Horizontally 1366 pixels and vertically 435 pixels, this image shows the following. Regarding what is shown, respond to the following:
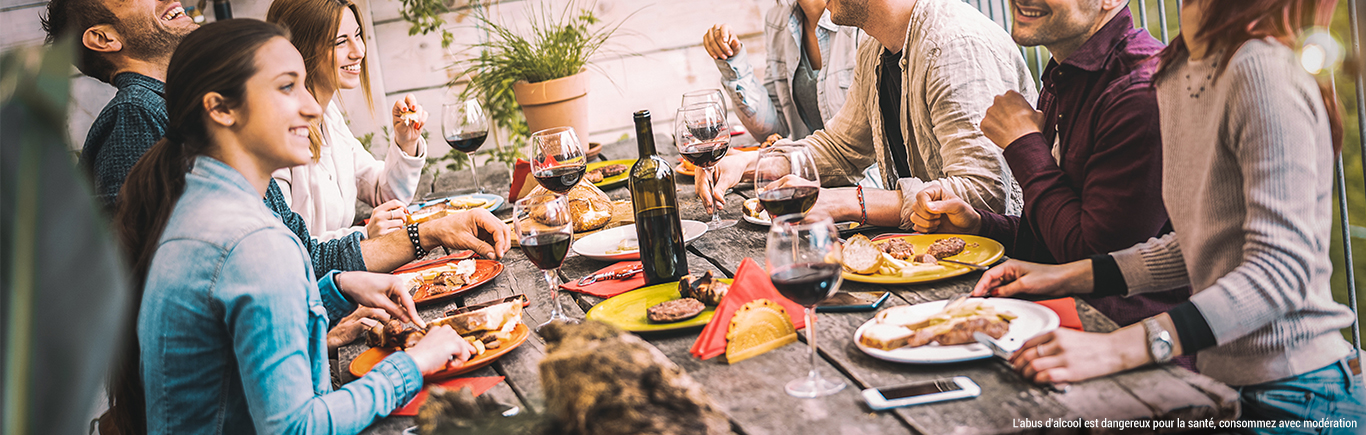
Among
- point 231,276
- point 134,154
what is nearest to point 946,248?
point 231,276

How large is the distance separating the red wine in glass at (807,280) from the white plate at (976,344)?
12cm

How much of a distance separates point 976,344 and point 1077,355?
0.12 metres

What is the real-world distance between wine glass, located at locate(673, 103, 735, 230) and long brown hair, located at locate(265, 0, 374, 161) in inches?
44.5

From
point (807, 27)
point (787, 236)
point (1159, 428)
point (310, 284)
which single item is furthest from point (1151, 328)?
point (807, 27)

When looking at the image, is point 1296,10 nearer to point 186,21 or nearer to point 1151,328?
point 1151,328

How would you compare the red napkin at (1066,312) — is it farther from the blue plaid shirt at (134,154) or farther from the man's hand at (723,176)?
the blue plaid shirt at (134,154)

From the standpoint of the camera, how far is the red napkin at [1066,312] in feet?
3.42

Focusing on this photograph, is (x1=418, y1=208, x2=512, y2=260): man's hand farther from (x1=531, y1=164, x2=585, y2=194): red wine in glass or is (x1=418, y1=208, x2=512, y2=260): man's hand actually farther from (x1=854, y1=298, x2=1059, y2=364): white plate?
(x1=854, y1=298, x2=1059, y2=364): white plate

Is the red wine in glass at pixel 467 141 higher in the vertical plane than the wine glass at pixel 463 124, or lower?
lower

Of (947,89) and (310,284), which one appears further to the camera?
(947,89)

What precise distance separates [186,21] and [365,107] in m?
2.11

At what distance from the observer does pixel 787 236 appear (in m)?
0.97

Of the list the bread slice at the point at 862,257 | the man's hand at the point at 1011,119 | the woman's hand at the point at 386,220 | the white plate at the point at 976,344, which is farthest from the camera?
the woman's hand at the point at 386,220

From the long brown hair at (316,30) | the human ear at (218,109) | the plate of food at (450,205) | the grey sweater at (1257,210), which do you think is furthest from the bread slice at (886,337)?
the long brown hair at (316,30)
